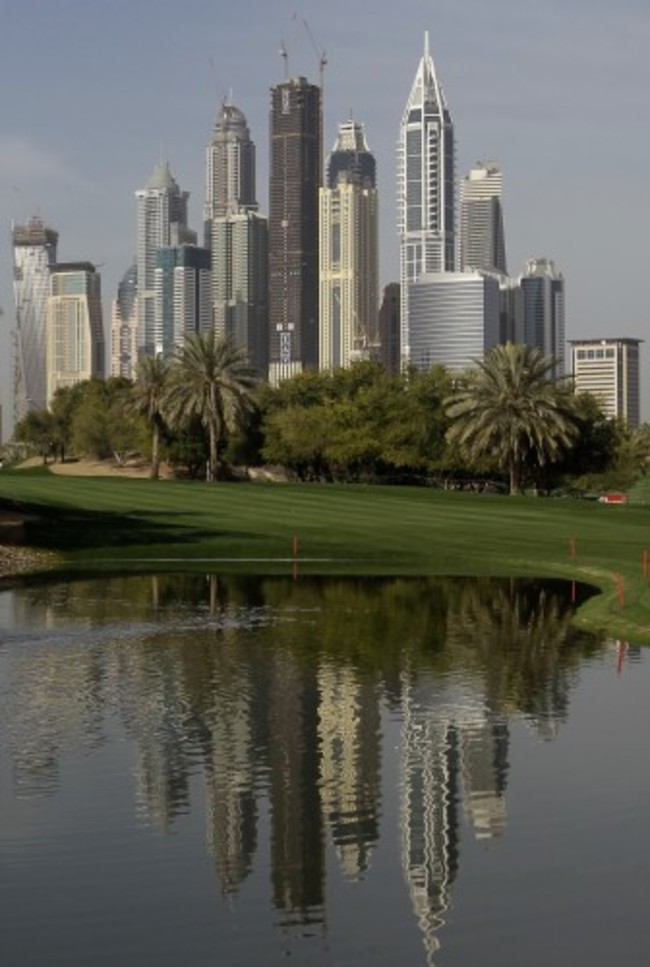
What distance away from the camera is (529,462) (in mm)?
114375

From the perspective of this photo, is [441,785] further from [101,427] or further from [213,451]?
[101,427]

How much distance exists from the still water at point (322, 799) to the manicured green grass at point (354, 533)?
9.47 meters

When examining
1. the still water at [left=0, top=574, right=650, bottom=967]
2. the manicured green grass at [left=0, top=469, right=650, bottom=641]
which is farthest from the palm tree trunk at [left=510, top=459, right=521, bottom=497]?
the still water at [left=0, top=574, right=650, bottom=967]

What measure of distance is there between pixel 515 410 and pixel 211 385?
72.2 feet

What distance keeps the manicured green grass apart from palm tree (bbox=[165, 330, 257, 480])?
1060 inches

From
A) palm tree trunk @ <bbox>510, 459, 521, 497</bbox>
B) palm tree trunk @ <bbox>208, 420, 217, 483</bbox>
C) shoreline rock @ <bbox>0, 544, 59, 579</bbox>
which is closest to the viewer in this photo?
shoreline rock @ <bbox>0, 544, 59, 579</bbox>

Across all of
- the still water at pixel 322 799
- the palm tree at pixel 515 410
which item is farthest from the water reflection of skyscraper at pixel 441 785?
the palm tree at pixel 515 410

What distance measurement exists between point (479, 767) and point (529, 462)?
93467mm

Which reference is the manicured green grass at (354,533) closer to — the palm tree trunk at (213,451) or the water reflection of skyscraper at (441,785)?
the water reflection of skyscraper at (441,785)

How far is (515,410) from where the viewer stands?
107 metres

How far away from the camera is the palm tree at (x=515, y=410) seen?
349 ft

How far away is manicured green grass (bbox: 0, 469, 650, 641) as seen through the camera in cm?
5578

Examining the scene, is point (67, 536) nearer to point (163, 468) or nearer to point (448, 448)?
point (448, 448)

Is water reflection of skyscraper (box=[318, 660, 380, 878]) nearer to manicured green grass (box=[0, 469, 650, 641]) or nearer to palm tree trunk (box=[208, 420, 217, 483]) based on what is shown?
manicured green grass (box=[0, 469, 650, 641])
